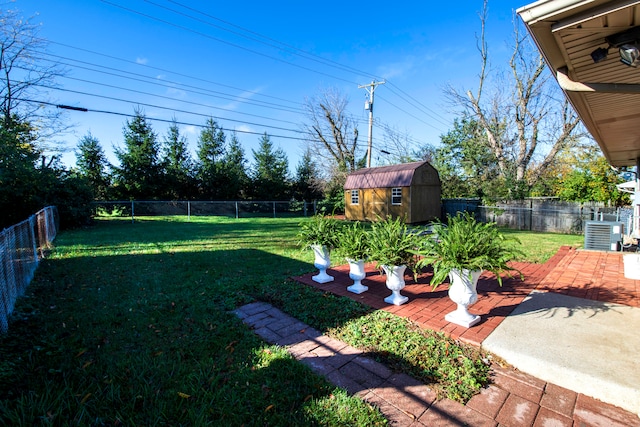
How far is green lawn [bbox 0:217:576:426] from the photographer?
1840mm

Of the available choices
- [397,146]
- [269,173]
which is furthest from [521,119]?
[269,173]

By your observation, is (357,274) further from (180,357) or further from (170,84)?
(170,84)

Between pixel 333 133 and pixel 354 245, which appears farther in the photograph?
pixel 333 133

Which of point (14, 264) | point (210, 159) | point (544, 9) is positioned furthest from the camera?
point (210, 159)

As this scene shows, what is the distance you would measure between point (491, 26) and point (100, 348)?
80.2 feet

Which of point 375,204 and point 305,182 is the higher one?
point 305,182

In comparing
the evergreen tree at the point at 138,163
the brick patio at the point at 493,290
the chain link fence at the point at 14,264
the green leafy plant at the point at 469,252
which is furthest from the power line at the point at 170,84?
the green leafy plant at the point at 469,252

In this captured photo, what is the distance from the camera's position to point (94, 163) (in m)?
18.8

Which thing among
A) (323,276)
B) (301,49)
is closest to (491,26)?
(301,49)

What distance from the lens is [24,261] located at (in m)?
4.25

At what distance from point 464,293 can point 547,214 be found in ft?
40.1

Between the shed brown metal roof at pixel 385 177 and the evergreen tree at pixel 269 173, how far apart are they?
7.86m

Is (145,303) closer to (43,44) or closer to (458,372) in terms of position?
(458,372)

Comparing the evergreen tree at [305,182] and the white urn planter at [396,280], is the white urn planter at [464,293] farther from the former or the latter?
the evergreen tree at [305,182]
